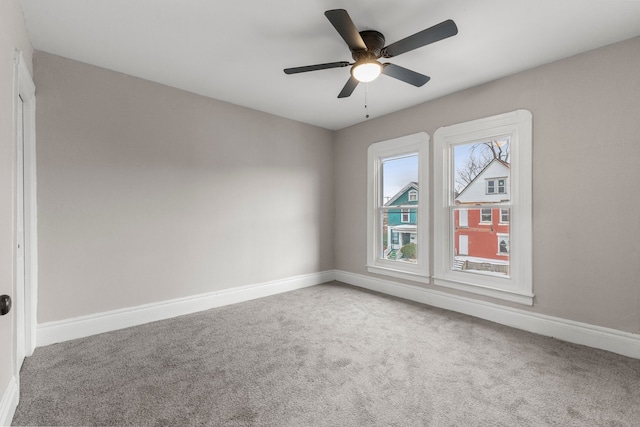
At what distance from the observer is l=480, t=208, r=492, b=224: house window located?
3.30m

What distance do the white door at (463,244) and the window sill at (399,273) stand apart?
53cm

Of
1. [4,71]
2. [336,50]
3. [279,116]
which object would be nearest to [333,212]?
[279,116]

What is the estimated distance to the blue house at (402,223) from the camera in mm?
4055

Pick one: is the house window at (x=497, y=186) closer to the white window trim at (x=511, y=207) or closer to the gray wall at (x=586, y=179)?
the white window trim at (x=511, y=207)

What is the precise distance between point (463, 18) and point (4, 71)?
2.97 meters

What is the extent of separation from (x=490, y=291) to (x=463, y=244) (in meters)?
0.59

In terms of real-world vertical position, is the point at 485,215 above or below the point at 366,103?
below

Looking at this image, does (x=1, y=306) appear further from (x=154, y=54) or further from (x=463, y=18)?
(x=463, y=18)

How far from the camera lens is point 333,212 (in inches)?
200

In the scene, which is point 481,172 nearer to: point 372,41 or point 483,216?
point 483,216

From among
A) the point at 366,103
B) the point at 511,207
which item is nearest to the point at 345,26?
the point at 366,103

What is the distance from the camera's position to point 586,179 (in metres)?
2.62

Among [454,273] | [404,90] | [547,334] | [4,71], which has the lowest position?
[547,334]

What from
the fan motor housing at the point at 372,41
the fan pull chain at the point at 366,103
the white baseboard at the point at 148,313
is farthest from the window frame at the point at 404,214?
the fan motor housing at the point at 372,41
